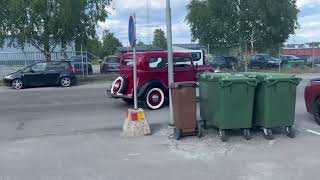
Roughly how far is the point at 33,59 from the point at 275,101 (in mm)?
21639

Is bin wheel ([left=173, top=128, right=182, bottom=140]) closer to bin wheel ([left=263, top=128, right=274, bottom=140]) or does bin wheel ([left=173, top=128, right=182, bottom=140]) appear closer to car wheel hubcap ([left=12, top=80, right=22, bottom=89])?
bin wheel ([left=263, top=128, right=274, bottom=140])

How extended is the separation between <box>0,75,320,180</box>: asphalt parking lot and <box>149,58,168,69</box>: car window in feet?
7.92

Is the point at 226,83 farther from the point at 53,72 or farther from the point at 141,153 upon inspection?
the point at 53,72

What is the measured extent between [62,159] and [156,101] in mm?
6180

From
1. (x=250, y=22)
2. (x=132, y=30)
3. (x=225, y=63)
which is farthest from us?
(x=225, y=63)

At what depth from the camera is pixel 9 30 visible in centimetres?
2469

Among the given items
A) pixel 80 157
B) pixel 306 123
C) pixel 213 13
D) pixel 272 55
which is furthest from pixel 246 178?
pixel 272 55

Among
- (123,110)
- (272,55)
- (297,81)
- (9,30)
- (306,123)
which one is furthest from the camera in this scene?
(272,55)

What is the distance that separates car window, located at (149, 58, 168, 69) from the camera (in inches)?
525

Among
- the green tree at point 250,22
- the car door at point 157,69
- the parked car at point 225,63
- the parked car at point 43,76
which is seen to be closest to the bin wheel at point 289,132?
the car door at point 157,69

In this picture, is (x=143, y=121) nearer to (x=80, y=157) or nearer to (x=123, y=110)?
(x=80, y=157)

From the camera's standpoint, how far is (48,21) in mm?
24297

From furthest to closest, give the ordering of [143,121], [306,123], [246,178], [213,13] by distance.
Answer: [213,13], [306,123], [143,121], [246,178]

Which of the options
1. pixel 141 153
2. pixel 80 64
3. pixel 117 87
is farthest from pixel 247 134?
pixel 80 64
